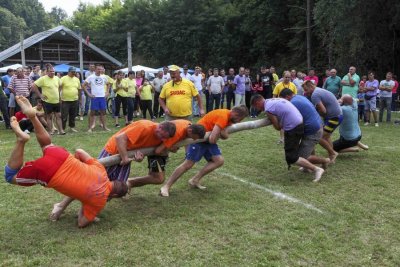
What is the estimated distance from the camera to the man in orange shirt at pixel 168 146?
18.0ft

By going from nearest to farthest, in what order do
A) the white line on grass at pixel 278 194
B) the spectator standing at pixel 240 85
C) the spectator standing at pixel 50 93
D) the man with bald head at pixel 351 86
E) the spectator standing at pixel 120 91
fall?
the white line on grass at pixel 278 194 → the spectator standing at pixel 50 93 → the man with bald head at pixel 351 86 → the spectator standing at pixel 120 91 → the spectator standing at pixel 240 85

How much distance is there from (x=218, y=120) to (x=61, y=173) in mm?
2411

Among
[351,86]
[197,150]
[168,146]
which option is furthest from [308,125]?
[351,86]

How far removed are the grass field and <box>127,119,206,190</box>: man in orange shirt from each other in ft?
0.82

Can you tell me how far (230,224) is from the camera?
16.3ft

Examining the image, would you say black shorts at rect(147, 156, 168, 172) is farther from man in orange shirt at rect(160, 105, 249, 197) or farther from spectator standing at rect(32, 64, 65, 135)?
spectator standing at rect(32, 64, 65, 135)

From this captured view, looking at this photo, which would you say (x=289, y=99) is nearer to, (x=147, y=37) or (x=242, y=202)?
(x=242, y=202)

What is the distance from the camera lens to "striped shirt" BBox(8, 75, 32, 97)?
12211 millimetres

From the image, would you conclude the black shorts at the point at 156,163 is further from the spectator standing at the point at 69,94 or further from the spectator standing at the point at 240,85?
the spectator standing at the point at 240,85

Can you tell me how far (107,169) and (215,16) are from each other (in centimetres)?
4292

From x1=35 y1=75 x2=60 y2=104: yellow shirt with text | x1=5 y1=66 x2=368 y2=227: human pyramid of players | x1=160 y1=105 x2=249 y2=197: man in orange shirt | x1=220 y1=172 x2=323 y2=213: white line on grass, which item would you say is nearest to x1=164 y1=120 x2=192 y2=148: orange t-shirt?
x1=5 y1=66 x2=368 y2=227: human pyramid of players

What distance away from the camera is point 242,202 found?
5742 mm

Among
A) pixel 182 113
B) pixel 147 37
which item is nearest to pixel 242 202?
pixel 182 113

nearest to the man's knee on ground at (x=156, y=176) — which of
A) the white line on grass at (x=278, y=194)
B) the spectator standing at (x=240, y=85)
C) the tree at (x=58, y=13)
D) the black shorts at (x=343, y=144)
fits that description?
the white line on grass at (x=278, y=194)
